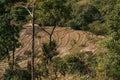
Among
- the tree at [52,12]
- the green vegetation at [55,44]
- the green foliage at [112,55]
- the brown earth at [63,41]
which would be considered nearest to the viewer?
the green foliage at [112,55]

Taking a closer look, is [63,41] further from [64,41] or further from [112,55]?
[112,55]

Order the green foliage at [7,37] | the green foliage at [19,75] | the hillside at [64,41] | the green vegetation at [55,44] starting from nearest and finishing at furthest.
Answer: the green vegetation at [55,44]
the green foliage at [19,75]
the green foliage at [7,37]
the hillside at [64,41]

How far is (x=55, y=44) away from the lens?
36781 millimetres

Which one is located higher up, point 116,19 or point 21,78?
point 116,19

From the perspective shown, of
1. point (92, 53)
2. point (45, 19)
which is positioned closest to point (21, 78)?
point (45, 19)

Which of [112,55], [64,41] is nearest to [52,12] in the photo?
[112,55]

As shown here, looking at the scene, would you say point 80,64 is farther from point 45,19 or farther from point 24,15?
point 24,15

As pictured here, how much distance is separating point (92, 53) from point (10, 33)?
1325cm

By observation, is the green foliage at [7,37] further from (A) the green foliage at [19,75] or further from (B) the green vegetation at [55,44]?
(A) the green foliage at [19,75]

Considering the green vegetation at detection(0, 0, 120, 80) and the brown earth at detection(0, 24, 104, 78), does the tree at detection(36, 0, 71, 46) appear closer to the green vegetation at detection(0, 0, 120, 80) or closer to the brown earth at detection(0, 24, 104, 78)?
the green vegetation at detection(0, 0, 120, 80)

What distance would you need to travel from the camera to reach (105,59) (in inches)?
837

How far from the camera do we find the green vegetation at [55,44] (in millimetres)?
21234

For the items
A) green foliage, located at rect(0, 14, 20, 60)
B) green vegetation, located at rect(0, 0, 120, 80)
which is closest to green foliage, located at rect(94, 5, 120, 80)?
green vegetation, located at rect(0, 0, 120, 80)

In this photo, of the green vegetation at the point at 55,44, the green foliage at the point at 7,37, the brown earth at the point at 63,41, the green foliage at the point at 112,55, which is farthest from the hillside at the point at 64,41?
the green foliage at the point at 112,55
